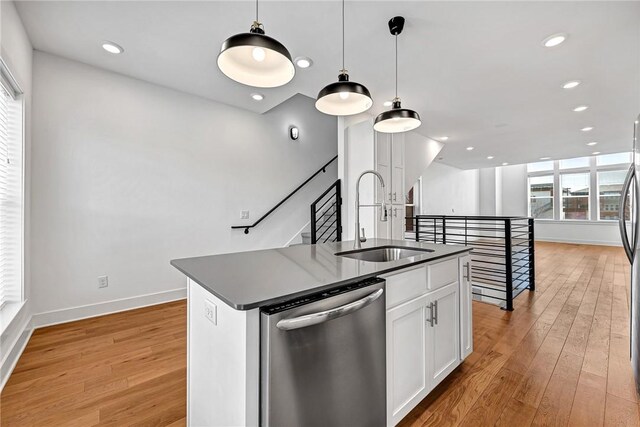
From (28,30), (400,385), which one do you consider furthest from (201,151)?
(400,385)

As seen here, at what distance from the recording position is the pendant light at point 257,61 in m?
A: 1.20

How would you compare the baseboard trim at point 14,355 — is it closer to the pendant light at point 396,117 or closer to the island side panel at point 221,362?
the island side panel at point 221,362

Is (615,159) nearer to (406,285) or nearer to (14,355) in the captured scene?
(406,285)

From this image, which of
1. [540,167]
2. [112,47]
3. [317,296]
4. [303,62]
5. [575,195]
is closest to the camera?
[317,296]

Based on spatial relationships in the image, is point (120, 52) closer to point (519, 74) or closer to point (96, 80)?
point (96, 80)

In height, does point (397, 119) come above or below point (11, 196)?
above

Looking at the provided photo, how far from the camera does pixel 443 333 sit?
1.76 meters

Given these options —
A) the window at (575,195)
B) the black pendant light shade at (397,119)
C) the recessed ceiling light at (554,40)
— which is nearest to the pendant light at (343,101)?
the black pendant light shade at (397,119)

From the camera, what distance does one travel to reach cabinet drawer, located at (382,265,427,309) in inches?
55.2

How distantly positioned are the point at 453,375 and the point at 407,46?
2728 millimetres

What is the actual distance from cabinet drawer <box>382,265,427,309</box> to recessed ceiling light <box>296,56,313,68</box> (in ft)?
7.32

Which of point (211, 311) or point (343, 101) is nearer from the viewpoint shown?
point (211, 311)

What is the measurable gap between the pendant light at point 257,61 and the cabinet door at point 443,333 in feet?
5.02

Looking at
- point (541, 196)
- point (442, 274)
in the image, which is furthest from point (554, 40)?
point (541, 196)
